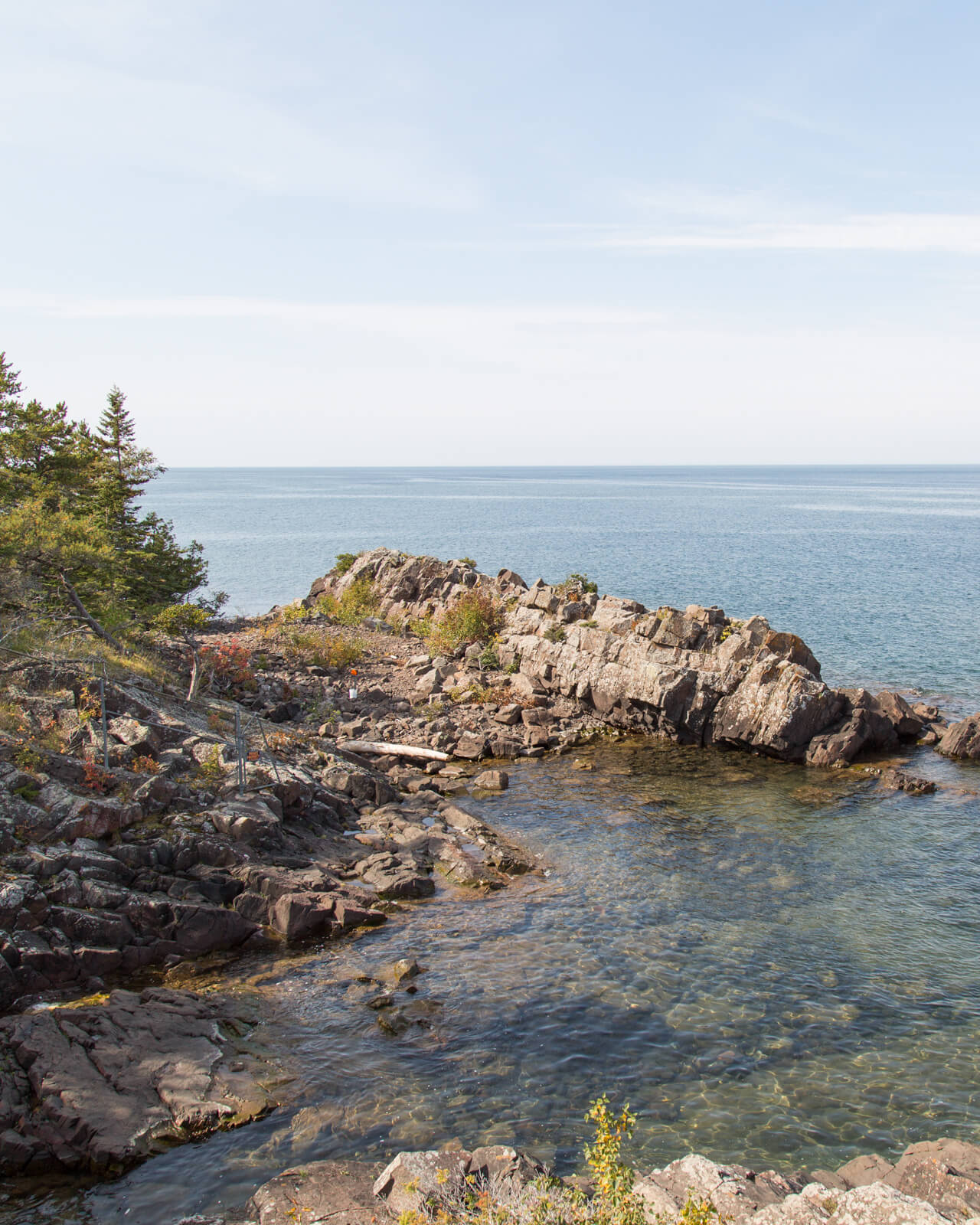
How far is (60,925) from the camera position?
54.6ft

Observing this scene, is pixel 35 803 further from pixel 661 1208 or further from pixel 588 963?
pixel 661 1208

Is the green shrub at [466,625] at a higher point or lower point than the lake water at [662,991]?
higher

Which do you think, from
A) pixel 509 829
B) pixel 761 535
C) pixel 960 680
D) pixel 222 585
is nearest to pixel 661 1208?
pixel 509 829

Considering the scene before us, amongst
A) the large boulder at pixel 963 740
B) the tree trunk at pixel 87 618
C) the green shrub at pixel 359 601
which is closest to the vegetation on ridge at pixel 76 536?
the tree trunk at pixel 87 618

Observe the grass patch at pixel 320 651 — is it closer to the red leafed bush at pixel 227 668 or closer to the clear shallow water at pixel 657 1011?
the red leafed bush at pixel 227 668

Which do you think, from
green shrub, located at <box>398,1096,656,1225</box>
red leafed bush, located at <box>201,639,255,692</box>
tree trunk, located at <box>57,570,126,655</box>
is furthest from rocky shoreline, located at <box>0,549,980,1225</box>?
tree trunk, located at <box>57,570,126,655</box>

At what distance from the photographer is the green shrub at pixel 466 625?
45875 millimetres

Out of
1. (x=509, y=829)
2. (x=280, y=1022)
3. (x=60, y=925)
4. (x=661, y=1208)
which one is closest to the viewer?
(x=661, y=1208)

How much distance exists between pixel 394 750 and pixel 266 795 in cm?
970

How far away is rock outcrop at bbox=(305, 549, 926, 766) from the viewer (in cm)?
3269

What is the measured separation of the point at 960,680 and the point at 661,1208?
40.7 metres

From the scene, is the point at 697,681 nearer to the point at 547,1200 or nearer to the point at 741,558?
the point at 547,1200

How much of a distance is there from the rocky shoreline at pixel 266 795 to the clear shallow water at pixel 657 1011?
0.99 m

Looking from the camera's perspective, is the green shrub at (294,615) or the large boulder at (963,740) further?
the green shrub at (294,615)
